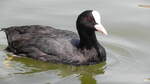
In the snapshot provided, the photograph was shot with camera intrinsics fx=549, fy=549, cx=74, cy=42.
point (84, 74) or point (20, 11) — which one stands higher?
point (20, 11)

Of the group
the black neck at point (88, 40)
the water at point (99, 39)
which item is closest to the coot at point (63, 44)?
the black neck at point (88, 40)

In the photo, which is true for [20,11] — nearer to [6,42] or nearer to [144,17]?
[6,42]

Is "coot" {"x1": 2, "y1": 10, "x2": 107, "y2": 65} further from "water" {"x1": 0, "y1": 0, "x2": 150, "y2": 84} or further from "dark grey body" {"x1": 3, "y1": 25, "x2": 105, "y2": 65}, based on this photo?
"water" {"x1": 0, "y1": 0, "x2": 150, "y2": 84}

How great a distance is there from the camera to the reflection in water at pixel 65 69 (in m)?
9.58

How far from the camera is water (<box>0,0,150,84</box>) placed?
30.9 ft

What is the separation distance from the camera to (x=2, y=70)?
9570 millimetres

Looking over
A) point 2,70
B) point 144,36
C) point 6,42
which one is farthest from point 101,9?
point 2,70

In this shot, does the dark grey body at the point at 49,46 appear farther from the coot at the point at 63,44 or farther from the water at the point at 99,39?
the water at the point at 99,39

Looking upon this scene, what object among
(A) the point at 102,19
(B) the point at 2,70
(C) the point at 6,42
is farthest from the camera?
(A) the point at 102,19

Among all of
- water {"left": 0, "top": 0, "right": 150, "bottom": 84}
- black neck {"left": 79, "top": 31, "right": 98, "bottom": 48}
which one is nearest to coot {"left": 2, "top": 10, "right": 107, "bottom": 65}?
black neck {"left": 79, "top": 31, "right": 98, "bottom": 48}

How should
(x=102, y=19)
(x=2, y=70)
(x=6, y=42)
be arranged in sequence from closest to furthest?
(x=2, y=70)
(x=6, y=42)
(x=102, y=19)

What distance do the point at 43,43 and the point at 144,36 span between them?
2.23 metres

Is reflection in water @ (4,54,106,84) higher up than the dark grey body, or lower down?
lower down

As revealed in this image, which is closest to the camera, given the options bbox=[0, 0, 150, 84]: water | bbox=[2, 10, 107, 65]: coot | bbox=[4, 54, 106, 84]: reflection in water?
bbox=[0, 0, 150, 84]: water
